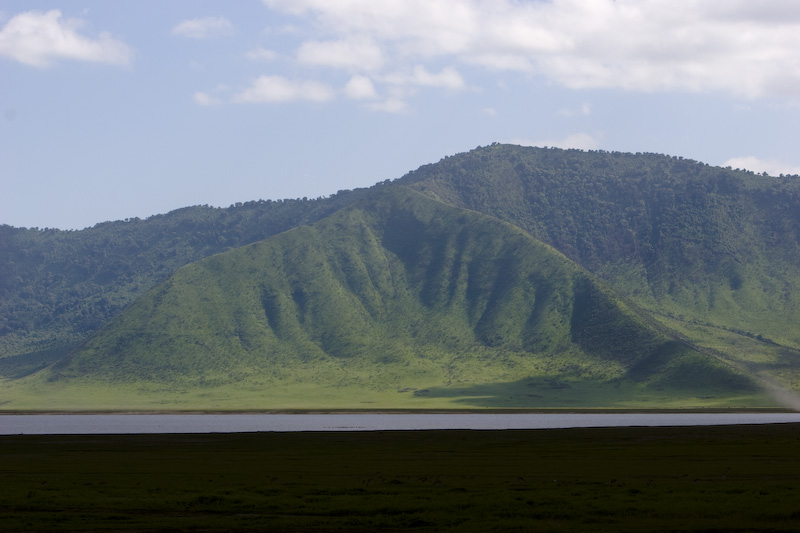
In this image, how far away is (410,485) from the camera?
5628 centimetres

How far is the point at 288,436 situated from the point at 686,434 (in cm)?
4317

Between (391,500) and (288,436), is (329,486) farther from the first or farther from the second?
(288,436)

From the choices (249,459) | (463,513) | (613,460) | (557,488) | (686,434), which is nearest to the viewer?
(463,513)

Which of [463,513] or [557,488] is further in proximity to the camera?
[557,488]

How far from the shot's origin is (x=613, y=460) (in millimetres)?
73938

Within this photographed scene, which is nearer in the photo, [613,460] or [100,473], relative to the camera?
[100,473]

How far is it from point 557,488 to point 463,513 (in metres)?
10.8

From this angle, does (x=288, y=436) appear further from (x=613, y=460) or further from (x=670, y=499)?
(x=670, y=499)

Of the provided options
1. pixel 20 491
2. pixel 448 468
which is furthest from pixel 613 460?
pixel 20 491

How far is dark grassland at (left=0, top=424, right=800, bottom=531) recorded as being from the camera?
4194 cm

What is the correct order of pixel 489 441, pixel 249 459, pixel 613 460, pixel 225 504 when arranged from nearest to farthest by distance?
pixel 225 504
pixel 613 460
pixel 249 459
pixel 489 441

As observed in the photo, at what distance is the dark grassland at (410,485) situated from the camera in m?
41.9

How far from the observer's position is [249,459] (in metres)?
80.8

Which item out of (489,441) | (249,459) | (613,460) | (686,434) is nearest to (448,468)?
(613,460)
